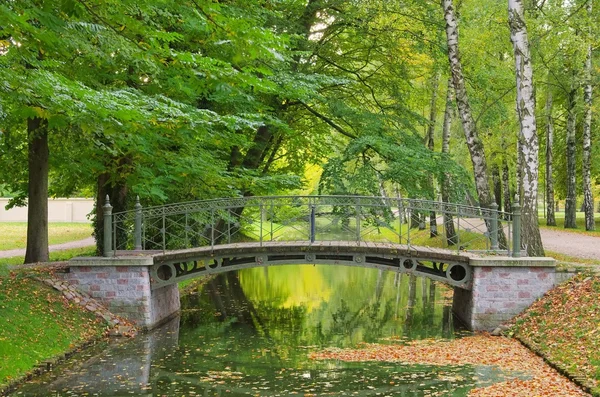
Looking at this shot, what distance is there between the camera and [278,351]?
46.7 ft

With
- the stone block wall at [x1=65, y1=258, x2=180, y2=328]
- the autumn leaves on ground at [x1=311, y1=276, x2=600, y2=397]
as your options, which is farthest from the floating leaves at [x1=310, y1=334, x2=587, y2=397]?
the stone block wall at [x1=65, y1=258, x2=180, y2=328]

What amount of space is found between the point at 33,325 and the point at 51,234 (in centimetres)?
2281

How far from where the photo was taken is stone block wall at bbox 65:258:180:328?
642 inches

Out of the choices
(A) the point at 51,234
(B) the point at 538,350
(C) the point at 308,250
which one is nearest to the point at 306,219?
(C) the point at 308,250

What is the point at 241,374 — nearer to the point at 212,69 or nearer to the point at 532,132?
the point at 212,69

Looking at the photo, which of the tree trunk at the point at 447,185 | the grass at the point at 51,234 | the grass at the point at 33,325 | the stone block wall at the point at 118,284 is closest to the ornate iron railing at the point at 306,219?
the stone block wall at the point at 118,284

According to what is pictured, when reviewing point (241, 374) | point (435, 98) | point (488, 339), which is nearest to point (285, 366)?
point (241, 374)

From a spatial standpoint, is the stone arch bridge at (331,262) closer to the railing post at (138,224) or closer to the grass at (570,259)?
the railing post at (138,224)

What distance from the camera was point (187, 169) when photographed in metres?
18.7

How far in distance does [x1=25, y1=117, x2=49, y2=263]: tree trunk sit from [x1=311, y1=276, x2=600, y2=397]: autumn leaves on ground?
25.6 feet

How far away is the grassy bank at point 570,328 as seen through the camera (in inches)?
447

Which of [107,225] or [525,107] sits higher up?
[525,107]

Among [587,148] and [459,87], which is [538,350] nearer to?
[459,87]

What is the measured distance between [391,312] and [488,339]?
415 centimetres
